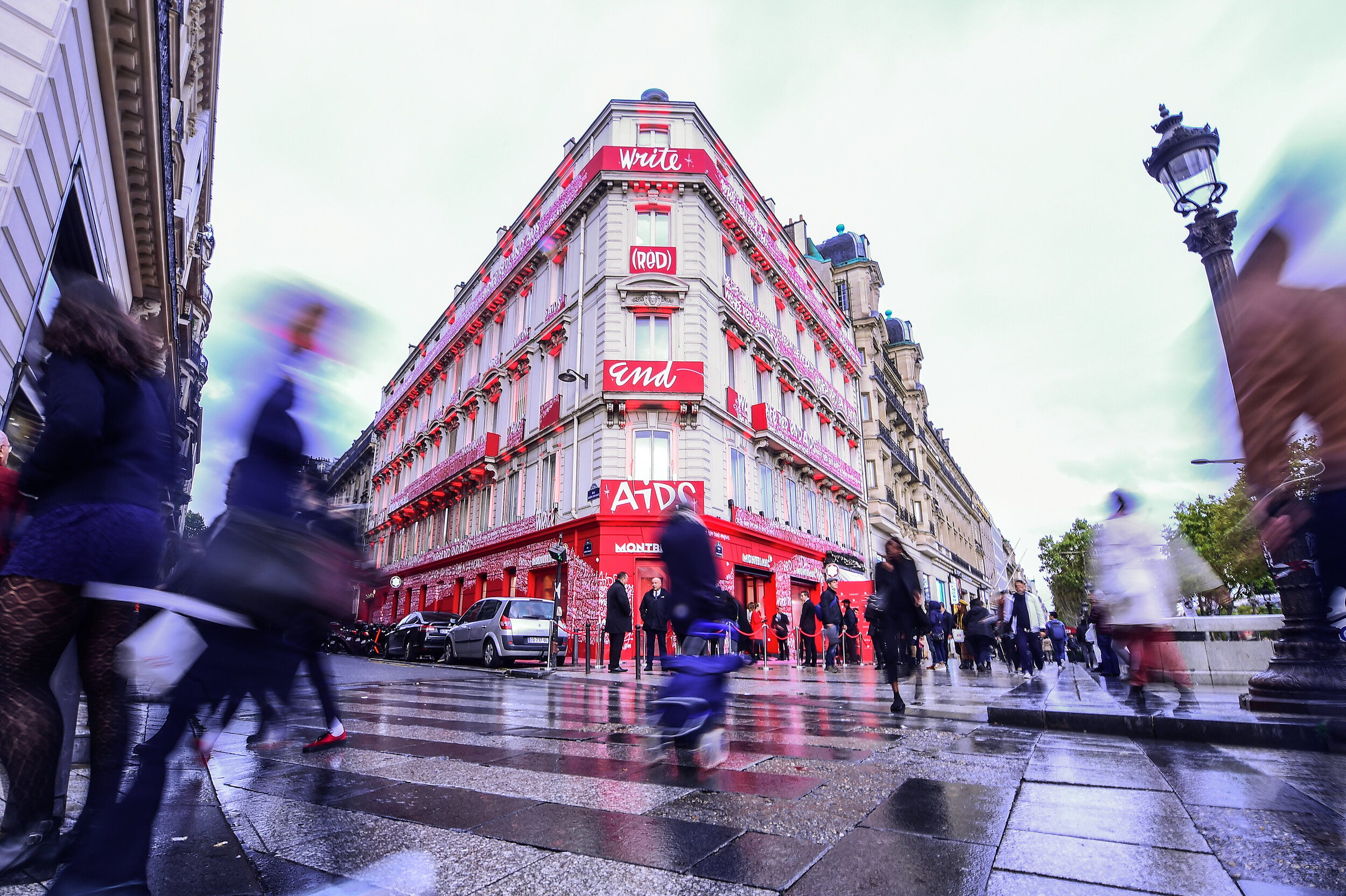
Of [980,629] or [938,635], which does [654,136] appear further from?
[980,629]

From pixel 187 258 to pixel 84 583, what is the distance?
2206 cm

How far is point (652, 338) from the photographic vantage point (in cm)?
2252

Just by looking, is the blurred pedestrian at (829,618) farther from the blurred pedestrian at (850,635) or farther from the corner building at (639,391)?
the corner building at (639,391)

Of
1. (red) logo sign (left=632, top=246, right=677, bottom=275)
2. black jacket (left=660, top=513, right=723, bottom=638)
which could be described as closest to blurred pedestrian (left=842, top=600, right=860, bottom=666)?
(red) logo sign (left=632, top=246, right=677, bottom=275)

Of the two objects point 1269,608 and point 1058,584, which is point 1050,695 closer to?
point 1269,608

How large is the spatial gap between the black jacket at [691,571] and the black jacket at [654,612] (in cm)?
936

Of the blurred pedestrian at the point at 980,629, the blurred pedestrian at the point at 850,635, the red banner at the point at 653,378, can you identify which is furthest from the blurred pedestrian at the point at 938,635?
the red banner at the point at 653,378

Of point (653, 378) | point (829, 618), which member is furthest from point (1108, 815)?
point (653, 378)

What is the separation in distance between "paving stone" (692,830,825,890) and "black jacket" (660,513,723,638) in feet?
6.75

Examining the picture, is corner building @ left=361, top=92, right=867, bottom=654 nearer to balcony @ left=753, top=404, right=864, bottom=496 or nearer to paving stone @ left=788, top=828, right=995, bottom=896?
balcony @ left=753, top=404, right=864, bottom=496

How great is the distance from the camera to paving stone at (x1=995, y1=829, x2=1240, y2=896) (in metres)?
1.99

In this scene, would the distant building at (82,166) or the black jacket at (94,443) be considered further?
the distant building at (82,166)

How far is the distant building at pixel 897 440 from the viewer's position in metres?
36.9

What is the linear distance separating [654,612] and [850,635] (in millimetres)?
8179
